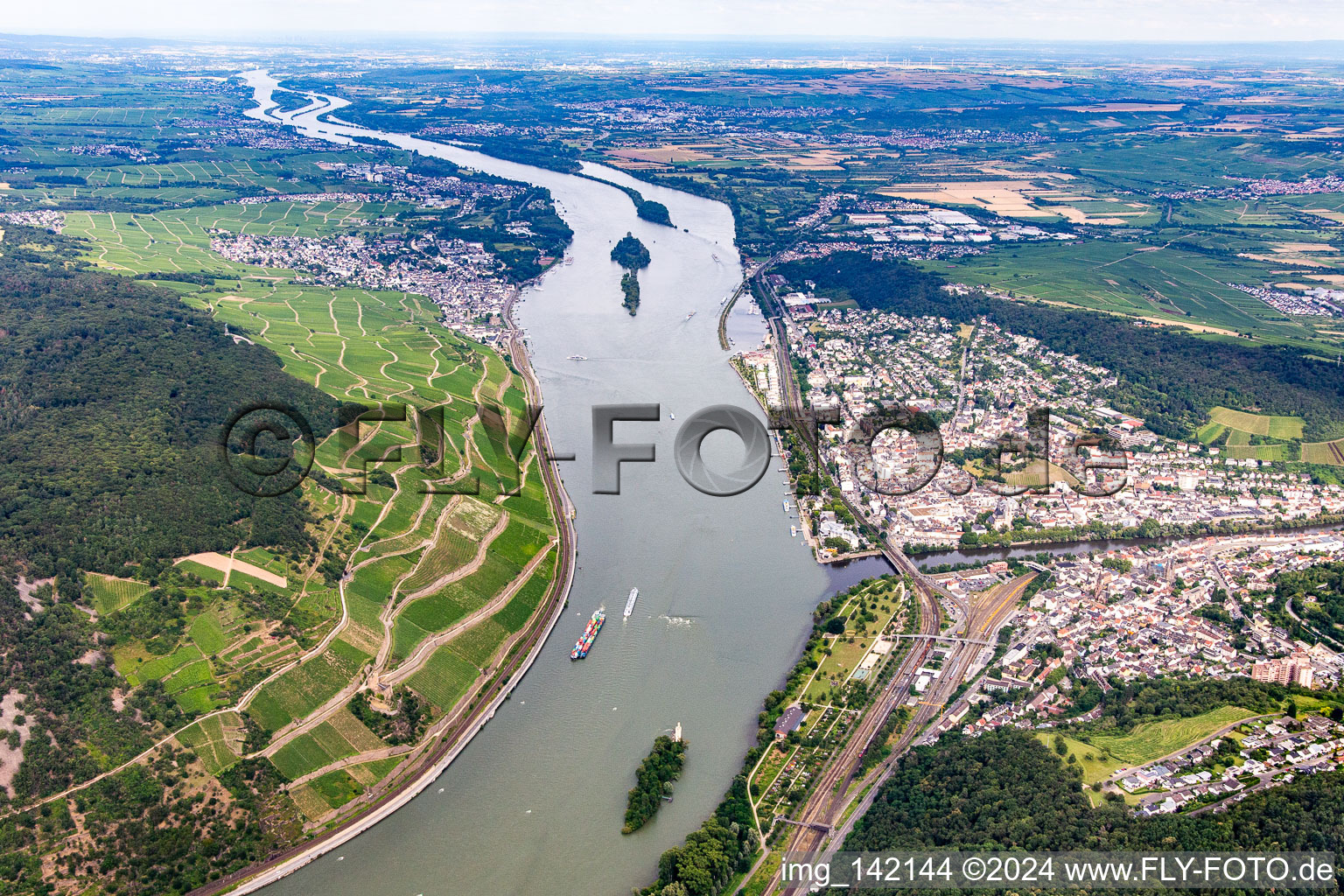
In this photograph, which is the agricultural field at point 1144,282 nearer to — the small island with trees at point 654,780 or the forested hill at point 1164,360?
the forested hill at point 1164,360

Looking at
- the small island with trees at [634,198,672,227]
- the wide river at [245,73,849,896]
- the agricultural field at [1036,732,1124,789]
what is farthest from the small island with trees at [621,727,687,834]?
the small island with trees at [634,198,672,227]

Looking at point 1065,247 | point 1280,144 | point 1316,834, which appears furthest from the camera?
point 1280,144

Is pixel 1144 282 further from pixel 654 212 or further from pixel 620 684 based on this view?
pixel 620 684

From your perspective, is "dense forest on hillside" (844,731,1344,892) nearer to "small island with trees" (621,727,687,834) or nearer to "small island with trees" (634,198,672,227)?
"small island with trees" (621,727,687,834)

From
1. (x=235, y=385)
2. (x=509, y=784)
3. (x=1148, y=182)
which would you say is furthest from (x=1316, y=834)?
(x=1148, y=182)

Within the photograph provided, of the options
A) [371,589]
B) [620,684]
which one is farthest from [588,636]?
[371,589]

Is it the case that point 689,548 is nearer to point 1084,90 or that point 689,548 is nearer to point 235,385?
point 235,385

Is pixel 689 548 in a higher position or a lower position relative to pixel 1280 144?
lower

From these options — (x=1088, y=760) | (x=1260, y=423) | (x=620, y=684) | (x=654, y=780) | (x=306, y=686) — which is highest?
(x=1260, y=423)
